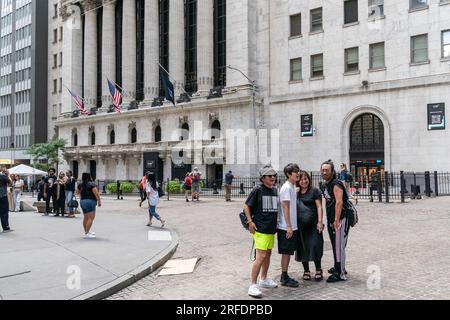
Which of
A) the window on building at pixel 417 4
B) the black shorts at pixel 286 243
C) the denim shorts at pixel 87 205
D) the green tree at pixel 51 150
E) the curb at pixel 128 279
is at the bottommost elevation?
the curb at pixel 128 279

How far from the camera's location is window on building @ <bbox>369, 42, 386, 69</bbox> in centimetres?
3397

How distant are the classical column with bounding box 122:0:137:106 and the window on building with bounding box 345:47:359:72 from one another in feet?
87.1

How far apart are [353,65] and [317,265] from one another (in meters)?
31.2

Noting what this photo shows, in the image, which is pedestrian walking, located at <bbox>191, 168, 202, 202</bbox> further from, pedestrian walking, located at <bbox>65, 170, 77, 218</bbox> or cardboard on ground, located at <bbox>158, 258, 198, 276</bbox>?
cardboard on ground, located at <bbox>158, 258, 198, 276</bbox>

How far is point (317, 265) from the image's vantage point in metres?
7.23

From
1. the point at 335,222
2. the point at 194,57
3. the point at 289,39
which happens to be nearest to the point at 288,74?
the point at 289,39

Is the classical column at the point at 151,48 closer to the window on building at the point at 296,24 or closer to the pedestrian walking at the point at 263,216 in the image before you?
the window on building at the point at 296,24

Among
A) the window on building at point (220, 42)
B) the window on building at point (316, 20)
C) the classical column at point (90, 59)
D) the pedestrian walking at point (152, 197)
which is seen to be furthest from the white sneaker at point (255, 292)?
the classical column at point (90, 59)

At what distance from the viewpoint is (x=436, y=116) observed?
101 feet

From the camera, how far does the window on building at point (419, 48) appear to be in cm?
3183

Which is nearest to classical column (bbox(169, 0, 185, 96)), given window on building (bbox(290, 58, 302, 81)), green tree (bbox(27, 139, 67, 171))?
window on building (bbox(290, 58, 302, 81))

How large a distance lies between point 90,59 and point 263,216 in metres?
55.6

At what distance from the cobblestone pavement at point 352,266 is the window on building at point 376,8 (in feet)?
77.7
